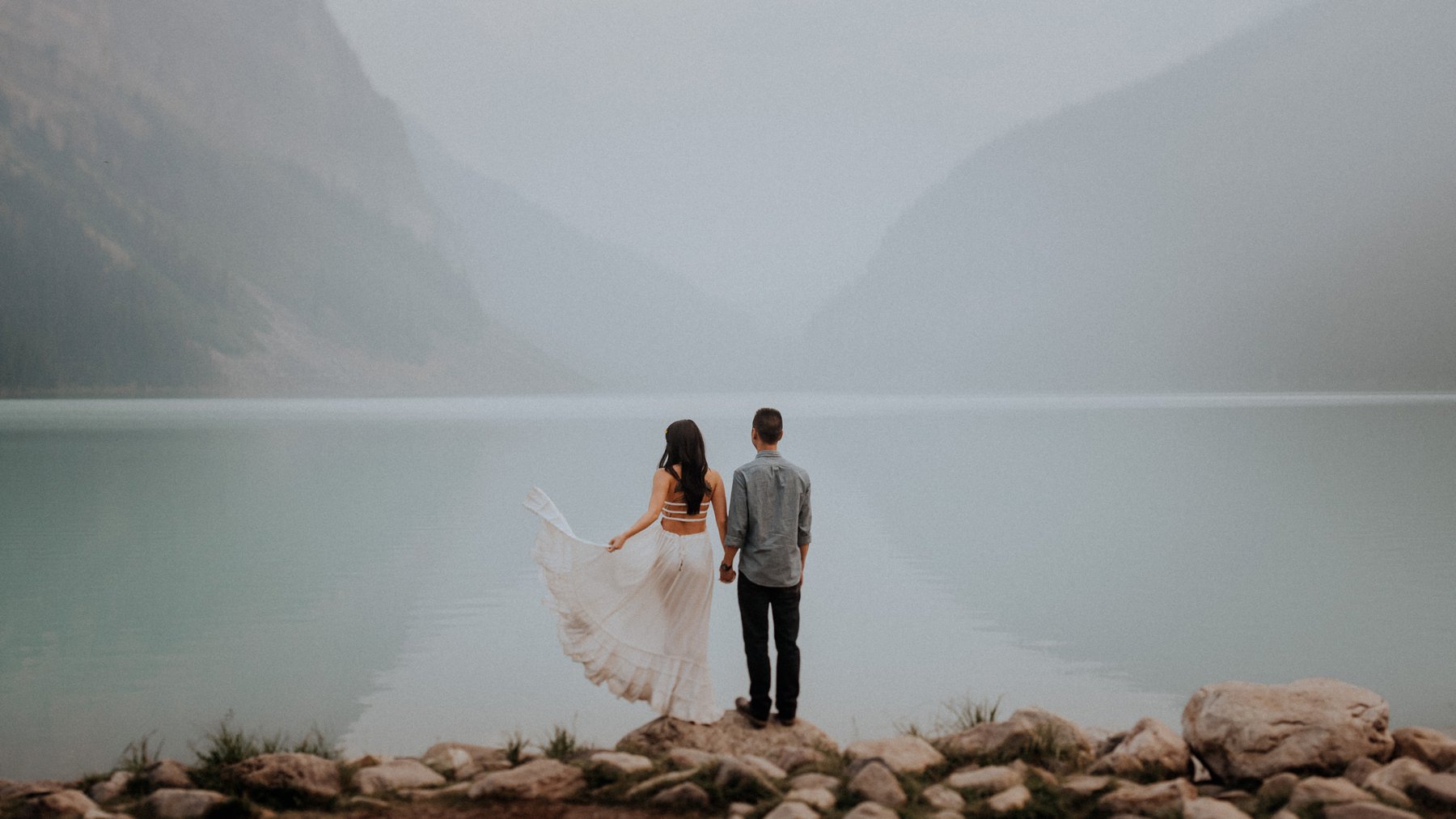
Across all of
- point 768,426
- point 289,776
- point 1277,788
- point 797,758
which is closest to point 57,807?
point 289,776

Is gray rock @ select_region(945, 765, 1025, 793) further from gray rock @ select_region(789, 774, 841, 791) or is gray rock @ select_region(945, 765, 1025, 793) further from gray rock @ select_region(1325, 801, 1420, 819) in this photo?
gray rock @ select_region(1325, 801, 1420, 819)

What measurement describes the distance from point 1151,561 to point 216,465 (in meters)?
30.6

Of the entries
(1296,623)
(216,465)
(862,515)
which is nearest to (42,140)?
(216,465)

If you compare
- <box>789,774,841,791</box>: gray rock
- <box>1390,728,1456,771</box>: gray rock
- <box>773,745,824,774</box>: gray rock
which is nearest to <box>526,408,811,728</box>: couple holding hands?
<box>773,745,824,774</box>: gray rock

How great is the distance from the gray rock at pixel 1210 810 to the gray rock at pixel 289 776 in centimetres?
414

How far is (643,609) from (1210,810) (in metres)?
3.33

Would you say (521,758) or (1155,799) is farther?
(521,758)

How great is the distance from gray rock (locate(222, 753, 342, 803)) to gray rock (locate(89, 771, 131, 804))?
0.51 m

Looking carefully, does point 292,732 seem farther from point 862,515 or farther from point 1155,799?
point 862,515

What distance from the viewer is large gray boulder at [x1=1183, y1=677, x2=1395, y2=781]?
6129 mm

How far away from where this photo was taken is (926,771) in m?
6.30

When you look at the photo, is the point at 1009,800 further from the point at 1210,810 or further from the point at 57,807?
the point at 57,807

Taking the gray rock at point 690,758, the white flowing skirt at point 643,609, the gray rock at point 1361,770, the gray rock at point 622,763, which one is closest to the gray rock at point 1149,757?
the gray rock at point 1361,770

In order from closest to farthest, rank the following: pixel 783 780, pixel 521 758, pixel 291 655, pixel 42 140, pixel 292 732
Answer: pixel 783 780, pixel 521 758, pixel 292 732, pixel 291 655, pixel 42 140
